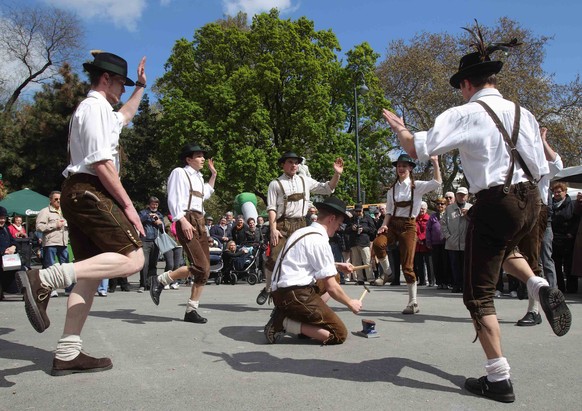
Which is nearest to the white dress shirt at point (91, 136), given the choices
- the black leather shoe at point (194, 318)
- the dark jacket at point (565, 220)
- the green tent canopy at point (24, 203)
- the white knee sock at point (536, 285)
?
the black leather shoe at point (194, 318)

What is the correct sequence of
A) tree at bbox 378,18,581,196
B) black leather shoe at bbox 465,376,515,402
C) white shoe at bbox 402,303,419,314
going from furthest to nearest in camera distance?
tree at bbox 378,18,581,196
white shoe at bbox 402,303,419,314
black leather shoe at bbox 465,376,515,402

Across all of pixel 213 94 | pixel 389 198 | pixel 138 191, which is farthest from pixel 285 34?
pixel 389 198

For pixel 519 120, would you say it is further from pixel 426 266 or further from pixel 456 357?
pixel 426 266

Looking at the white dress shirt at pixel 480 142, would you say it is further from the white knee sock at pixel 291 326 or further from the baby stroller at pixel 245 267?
the baby stroller at pixel 245 267

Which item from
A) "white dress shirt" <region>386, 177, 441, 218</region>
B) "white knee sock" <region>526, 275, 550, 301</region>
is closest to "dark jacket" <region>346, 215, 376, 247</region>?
"white dress shirt" <region>386, 177, 441, 218</region>

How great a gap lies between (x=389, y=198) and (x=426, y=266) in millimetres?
6449

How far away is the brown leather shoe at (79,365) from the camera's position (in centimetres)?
409

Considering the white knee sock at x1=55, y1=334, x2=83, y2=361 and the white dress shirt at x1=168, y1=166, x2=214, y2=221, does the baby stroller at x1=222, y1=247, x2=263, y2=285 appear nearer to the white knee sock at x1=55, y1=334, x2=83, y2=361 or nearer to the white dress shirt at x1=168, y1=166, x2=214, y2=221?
the white dress shirt at x1=168, y1=166, x2=214, y2=221

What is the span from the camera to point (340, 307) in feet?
26.6

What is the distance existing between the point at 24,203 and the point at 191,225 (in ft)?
57.7

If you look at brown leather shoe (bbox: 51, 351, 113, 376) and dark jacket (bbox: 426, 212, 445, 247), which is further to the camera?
dark jacket (bbox: 426, 212, 445, 247)

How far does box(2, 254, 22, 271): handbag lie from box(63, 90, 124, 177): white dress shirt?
7265 mm

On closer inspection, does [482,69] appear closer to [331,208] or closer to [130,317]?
[331,208]

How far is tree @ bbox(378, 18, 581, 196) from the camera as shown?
3038 cm
